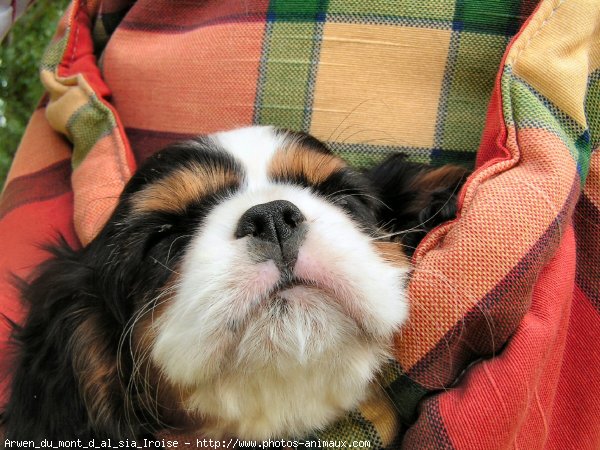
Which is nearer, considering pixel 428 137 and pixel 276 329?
pixel 276 329

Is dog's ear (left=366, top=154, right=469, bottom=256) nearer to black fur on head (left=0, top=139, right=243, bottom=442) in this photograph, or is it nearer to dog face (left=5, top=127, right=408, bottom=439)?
dog face (left=5, top=127, right=408, bottom=439)

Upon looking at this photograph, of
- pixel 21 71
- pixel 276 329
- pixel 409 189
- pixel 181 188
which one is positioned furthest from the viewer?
pixel 21 71

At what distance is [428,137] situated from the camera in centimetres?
148

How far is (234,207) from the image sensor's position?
1069mm

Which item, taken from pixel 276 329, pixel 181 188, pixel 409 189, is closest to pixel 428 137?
pixel 409 189

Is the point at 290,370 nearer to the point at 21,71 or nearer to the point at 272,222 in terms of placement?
the point at 272,222

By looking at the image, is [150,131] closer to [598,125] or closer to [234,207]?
[234,207]

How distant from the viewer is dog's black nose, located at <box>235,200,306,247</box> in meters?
0.92

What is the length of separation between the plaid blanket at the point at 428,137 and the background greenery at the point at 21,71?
0.86 meters

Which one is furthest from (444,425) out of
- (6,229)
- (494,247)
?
(6,229)

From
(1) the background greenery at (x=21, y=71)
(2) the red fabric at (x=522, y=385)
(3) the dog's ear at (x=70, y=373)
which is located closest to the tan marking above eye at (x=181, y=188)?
(3) the dog's ear at (x=70, y=373)

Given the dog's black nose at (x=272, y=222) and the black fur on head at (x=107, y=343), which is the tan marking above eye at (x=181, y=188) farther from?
the dog's black nose at (x=272, y=222)

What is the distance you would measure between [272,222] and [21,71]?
8.27ft

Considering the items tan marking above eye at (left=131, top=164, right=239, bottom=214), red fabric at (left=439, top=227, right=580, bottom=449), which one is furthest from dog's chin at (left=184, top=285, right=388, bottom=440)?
tan marking above eye at (left=131, top=164, right=239, bottom=214)
